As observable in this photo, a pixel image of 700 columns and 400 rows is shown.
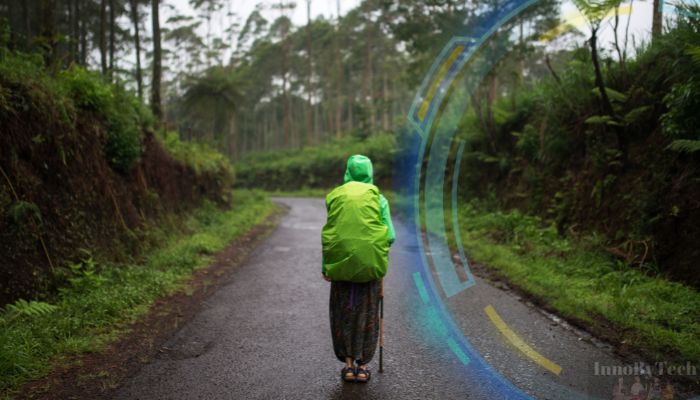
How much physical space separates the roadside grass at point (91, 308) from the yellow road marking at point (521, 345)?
4.29 metres

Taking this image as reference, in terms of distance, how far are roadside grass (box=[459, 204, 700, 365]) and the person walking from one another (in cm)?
270

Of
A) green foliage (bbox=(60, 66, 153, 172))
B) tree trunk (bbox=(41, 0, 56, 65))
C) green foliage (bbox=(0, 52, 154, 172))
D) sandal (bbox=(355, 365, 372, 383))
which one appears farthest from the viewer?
tree trunk (bbox=(41, 0, 56, 65))

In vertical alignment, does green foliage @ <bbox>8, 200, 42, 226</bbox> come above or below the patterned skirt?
above

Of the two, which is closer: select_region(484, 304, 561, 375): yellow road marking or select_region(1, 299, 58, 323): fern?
select_region(484, 304, 561, 375): yellow road marking

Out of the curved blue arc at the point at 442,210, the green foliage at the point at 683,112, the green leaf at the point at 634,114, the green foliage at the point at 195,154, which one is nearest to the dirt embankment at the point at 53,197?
the green foliage at the point at 195,154

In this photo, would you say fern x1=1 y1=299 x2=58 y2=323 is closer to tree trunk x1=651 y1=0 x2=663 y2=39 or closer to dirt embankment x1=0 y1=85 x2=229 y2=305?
dirt embankment x1=0 y1=85 x2=229 y2=305

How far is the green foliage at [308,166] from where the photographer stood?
112 ft

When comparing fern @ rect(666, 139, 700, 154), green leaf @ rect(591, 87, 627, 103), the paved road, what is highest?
green leaf @ rect(591, 87, 627, 103)

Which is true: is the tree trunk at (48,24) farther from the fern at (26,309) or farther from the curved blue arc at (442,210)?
the curved blue arc at (442,210)

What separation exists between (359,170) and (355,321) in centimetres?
138

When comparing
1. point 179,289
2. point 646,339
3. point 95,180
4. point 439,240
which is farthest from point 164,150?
point 646,339

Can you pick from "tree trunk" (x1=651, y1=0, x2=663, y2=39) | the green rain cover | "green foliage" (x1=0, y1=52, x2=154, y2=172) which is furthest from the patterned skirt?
"tree trunk" (x1=651, y1=0, x2=663, y2=39)

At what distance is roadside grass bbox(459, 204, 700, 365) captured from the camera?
16.0 ft

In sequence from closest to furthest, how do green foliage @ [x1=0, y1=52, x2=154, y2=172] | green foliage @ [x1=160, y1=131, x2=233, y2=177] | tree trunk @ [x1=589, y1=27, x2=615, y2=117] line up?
green foliage @ [x1=0, y1=52, x2=154, y2=172], tree trunk @ [x1=589, y1=27, x2=615, y2=117], green foliage @ [x1=160, y1=131, x2=233, y2=177]
